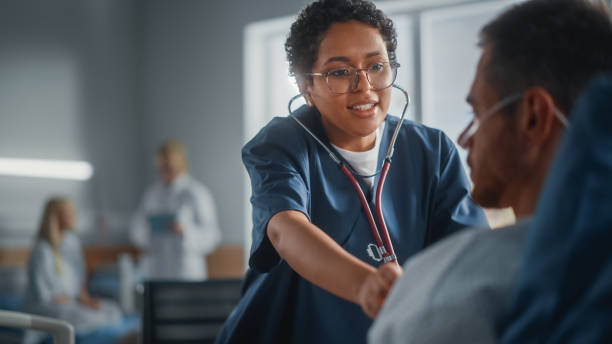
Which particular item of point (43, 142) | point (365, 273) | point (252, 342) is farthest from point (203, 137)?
point (365, 273)

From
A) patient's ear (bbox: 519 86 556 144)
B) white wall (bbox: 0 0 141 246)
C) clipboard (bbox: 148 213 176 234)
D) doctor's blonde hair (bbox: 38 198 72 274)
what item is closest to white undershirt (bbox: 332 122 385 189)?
patient's ear (bbox: 519 86 556 144)

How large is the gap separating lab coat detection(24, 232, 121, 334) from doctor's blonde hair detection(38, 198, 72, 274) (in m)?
0.03

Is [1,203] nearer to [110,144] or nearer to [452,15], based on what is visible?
[110,144]

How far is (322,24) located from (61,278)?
3123 mm

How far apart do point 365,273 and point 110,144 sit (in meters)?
4.84

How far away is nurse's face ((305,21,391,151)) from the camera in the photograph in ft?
3.49

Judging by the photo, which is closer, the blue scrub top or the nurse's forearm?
the nurse's forearm

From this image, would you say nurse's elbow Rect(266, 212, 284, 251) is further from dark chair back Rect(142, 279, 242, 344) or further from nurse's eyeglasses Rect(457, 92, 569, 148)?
dark chair back Rect(142, 279, 242, 344)

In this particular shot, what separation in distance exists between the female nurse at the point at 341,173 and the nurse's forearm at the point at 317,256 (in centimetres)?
7

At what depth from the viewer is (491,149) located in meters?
0.64

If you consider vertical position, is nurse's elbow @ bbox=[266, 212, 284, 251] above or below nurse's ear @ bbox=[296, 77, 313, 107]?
below

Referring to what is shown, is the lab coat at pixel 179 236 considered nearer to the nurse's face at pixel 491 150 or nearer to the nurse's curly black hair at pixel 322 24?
the nurse's curly black hair at pixel 322 24

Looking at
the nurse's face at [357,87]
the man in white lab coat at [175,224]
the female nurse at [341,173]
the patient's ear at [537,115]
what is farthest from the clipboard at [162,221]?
the patient's ear at [537,115]

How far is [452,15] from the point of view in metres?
3.97
